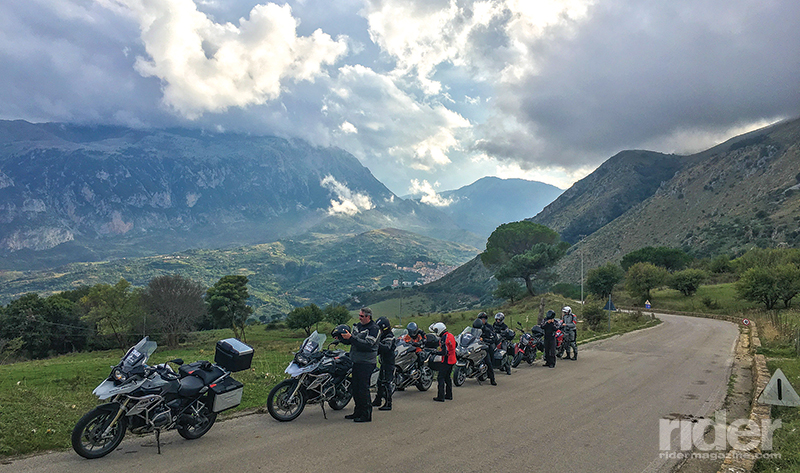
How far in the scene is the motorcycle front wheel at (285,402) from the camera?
7.58 metres

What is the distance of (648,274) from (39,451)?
5977 centimetres

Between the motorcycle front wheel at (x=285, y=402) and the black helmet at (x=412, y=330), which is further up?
the black helmet at (x=412, y=330)

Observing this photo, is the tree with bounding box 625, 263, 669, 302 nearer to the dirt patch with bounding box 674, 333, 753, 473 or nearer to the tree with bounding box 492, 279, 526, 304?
the tree with bounding box 492, 279, 526, 304

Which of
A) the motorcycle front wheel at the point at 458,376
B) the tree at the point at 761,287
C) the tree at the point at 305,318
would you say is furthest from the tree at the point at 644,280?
the motorcycle front wheel at the point at 458,376

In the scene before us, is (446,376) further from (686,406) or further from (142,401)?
(142,401)

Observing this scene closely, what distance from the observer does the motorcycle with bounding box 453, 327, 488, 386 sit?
11477 mm

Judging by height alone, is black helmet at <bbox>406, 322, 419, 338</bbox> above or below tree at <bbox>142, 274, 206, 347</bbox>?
above

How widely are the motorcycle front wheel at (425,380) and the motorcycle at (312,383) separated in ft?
8.72

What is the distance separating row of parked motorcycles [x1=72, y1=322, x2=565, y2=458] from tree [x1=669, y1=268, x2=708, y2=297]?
2245 inches

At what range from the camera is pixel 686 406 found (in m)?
9.49

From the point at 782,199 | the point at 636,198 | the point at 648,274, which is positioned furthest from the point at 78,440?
the point at 636,198

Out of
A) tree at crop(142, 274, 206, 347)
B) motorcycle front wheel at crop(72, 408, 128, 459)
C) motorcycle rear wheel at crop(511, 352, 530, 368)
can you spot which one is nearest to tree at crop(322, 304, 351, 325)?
tree at crop(142, 274, 206, 347)

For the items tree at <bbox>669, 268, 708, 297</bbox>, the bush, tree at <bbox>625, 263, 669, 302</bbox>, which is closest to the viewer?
the bush

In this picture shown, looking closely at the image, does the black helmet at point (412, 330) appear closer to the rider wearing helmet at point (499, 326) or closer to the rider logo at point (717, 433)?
the rider wearing helmet at point (499, 326)
